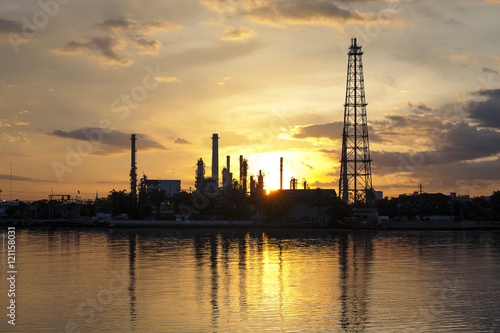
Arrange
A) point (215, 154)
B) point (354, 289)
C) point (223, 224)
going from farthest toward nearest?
point (215, 154), point (223, 224), point (354, 289)

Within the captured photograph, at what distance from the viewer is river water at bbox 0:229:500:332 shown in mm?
25984

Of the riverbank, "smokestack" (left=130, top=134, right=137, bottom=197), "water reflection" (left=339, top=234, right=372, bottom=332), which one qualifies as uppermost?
"smokestack" (left=130, top=134, right=137, bottom=197)

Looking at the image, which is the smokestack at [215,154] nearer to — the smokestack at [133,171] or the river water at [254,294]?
the smokestack at [133,171]

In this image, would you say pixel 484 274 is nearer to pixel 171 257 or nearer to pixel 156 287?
pixel 156 287

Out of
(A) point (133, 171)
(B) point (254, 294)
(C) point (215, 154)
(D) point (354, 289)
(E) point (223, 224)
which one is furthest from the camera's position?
(C) point (215, 154)

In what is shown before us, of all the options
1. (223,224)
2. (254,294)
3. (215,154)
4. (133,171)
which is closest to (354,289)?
(254,294)

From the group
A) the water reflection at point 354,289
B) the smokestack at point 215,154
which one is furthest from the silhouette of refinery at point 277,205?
the water reflection at point 354,289

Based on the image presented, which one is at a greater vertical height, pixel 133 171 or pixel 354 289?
pixel 133 171

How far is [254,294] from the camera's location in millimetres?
34094

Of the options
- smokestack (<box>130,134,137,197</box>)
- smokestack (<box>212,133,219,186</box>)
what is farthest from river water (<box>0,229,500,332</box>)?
smokestack (<box>212,133,219,186</box>)

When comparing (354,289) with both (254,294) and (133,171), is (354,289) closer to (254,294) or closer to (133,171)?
(254,294)

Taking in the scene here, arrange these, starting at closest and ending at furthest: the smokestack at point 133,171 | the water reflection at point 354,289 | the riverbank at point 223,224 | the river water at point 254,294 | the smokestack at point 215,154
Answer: the river water at point 254,294
the water reflection at point 354,289
the riverbank at point 223,224
the smokestack at point 133,171
the smokestack at point 215,154

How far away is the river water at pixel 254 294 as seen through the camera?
25984 millimetres

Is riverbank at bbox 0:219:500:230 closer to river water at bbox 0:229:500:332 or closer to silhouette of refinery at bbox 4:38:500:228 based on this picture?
silhouette of refinery at bbox 4:38:500:228
